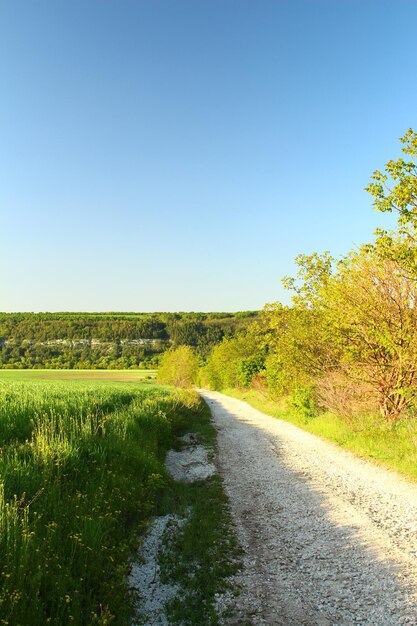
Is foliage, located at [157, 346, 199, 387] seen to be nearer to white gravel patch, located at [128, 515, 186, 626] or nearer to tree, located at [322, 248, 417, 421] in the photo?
tree, located at [322, 248, 417, 421]

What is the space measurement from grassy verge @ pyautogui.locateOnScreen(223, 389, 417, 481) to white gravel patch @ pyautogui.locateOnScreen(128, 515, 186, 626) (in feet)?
23.4

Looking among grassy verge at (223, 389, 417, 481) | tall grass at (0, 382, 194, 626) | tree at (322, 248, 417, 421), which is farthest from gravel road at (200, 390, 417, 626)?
tree at (322, 248, 417, 421)

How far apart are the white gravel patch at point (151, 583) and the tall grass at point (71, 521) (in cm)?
24

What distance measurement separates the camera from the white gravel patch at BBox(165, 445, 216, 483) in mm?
12164

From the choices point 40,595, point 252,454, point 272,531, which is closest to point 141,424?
point 252,454

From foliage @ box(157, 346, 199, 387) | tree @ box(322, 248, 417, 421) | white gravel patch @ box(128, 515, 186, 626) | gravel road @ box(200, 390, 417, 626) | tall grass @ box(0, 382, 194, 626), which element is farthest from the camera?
foliage @ box(157, 346, 199, 387)

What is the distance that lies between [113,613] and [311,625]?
244 cm

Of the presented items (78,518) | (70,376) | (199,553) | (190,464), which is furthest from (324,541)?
(70,376)

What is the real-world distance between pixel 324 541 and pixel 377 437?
8740mm

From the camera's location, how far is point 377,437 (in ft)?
48.8

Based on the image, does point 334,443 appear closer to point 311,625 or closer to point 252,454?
point 252,454

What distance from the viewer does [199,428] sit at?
21.8 m

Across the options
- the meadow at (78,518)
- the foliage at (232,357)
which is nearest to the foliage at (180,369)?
the foliage at (232,357)

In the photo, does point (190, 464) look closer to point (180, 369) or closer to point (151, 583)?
point (151, 583)
